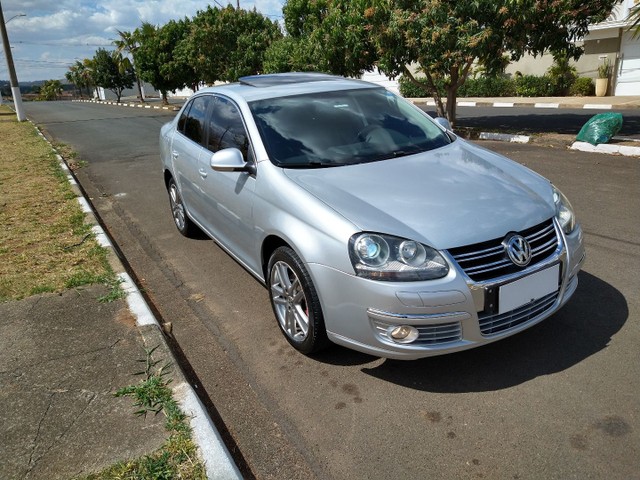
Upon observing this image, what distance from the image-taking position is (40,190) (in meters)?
8.21

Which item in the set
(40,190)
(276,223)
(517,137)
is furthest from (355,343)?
(517,137)

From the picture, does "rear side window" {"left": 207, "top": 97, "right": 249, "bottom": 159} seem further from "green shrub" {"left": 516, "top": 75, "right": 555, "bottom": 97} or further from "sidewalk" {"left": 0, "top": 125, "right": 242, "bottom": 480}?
"green shrub" {"left": 516, "top": 75, "right": 555, "bottom": 97}

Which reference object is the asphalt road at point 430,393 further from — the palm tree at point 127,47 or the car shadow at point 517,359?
the palm tree at point 127,47

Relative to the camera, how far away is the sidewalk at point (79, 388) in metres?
2.54

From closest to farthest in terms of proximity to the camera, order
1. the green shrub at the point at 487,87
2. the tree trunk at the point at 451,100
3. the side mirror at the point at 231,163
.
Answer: the side mirror at the point at 231,163 < the tree trunk at the point at 451,100 < the green shrub at the point at 487,87

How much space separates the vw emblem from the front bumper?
58mm

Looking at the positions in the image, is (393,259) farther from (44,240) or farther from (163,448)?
(44,240)

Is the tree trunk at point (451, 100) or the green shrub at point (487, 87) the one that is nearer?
the tree trunk at point (451, 100)

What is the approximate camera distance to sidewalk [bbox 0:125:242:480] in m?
2.54

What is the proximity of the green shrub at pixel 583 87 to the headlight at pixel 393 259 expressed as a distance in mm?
23545

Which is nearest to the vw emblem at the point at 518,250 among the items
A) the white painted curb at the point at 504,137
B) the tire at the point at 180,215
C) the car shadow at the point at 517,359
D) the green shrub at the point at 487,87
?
the car shadow at the point at 517,359

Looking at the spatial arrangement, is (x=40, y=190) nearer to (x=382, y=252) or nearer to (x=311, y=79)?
(x=311, y=79)

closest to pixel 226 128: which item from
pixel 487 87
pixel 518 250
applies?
pixel 518 250

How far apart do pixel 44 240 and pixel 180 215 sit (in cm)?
146
